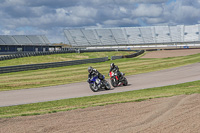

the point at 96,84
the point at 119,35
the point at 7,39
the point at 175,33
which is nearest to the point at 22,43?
the point at 7,39

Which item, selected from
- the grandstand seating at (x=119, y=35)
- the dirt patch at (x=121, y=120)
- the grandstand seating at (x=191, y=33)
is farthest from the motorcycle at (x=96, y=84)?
the grandstand seating at (x=119, y=35)

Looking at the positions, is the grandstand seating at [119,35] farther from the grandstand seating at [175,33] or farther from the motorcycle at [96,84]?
the motorcycle at [96,84]

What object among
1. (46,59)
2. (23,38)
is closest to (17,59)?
(46,59)

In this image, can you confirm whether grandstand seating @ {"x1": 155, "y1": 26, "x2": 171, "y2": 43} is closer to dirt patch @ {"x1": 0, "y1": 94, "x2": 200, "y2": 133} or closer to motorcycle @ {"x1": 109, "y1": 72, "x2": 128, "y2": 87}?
motorcycle @ {"x1": 109, "y1": 72, "x2": 128, "y2": 87}

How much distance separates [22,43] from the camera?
90.6 metres

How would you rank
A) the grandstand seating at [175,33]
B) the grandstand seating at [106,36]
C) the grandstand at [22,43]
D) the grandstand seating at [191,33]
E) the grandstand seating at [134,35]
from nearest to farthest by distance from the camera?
the grandstand at [22,43], the grandstand seating at [191,33], the grandstand seating at [175,33], the grandstand seating at [134,35], the grandstand seating at [106,36]

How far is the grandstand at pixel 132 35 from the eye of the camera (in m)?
106

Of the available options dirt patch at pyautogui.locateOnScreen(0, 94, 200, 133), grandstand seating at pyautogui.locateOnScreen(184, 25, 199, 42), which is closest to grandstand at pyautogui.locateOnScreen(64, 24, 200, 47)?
grandstand seating at pyautogui.locateOnScreen(184, 25, 199, 42)

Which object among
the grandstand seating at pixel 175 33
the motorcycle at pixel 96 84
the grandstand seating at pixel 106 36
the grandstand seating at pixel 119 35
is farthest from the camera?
the grandstand seating at pixel 119 35

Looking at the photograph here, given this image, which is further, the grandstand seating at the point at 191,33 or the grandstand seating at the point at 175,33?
the grandstand seating at the point at 175,33

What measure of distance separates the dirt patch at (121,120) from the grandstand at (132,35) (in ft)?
321

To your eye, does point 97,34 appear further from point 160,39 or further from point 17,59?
point 17,59

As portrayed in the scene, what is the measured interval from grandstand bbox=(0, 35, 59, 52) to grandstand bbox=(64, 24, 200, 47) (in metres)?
16.7

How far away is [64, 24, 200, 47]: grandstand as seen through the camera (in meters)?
106
